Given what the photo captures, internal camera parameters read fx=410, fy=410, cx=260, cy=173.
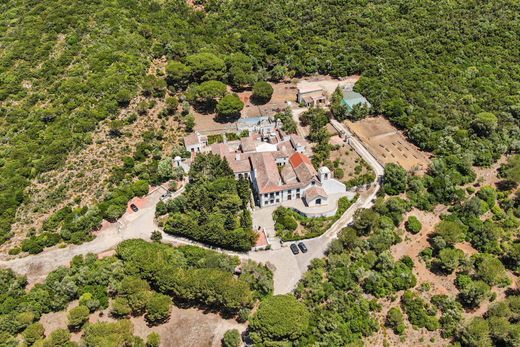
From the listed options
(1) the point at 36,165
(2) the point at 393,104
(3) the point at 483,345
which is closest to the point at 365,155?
(2) the point at 393,104

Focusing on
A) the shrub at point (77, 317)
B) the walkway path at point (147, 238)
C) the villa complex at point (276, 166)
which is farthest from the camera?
the villa complex at point (276, 166)

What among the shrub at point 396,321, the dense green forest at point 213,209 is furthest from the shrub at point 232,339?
the shrub at point 396,321

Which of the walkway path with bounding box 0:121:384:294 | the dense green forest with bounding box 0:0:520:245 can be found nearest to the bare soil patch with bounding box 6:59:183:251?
the dense green forest with bounding box 0:0:520:245

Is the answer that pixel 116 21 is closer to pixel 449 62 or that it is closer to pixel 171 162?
pixel 171 162

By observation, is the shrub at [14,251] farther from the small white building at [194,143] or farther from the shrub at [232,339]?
the shrub at [232,339]

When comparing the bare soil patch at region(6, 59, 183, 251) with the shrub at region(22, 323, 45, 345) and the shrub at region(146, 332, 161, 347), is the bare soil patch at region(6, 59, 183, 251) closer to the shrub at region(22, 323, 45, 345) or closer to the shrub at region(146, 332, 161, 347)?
the shrub at region(22, 323, 45, 345)

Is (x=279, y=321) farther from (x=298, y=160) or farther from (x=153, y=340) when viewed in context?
(x=298, y=160)
